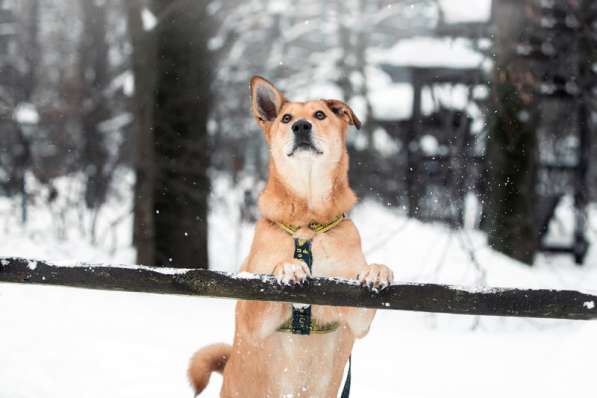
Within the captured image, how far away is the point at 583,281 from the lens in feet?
24.1

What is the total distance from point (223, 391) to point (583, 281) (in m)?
5.83

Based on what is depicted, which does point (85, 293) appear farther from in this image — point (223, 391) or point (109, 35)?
point (109, 35)

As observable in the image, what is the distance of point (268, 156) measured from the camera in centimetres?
473

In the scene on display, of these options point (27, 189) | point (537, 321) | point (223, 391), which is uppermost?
point (27, 189)

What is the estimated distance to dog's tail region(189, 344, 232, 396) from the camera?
2.92 m

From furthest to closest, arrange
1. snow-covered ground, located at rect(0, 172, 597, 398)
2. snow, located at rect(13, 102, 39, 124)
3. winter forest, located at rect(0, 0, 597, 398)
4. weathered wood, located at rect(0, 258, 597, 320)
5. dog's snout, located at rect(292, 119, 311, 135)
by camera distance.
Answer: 1. snow, located at rect(13, 102, 39, 124)
2. winter forest, located at rect(0, 0, 597, 398)
3. snow-covered ground, located at rect(0, 172, 597, 398)
4. dog's snout, located at rect(292, 119, 311, 135)
5. weathered wood, located at rect(0, 258, 597, 320)

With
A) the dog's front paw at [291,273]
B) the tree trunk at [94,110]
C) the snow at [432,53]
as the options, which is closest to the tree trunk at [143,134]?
the tree trunk at [94,110]

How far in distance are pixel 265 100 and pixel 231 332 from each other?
2.54 m

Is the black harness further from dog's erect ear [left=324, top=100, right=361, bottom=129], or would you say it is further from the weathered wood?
dog's erect ear [left=324, top=100, right=361, bottom=129]

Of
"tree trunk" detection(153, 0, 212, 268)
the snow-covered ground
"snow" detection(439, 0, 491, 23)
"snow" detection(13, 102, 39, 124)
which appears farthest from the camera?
"snow" detection(13, 102, 39, 124)

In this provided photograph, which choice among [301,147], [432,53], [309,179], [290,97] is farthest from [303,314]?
[432,53]

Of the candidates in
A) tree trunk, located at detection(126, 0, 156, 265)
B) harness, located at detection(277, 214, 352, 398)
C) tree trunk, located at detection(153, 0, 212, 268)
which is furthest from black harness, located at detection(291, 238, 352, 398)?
tree trunk, located at detection(126, 0, 156, 265)

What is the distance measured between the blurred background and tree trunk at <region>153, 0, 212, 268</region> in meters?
0.02

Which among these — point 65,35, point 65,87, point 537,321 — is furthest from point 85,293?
point 65,35
